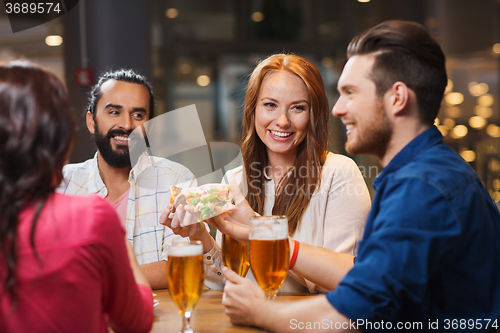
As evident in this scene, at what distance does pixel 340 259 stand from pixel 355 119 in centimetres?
55

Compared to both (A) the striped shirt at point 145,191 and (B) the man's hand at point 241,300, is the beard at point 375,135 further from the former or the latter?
(A) the striped shirt at point 145,191

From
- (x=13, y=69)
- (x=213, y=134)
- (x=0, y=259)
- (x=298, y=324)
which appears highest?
(x=13, y=69)

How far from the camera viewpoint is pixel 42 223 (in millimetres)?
822

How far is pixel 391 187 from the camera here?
1078mm

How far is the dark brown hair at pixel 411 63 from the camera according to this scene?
116cm

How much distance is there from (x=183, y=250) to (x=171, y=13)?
16.6 ft

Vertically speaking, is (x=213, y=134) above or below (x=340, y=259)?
below

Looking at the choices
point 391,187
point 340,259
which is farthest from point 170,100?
point 391,187

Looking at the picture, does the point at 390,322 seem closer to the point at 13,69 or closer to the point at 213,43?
the point at 13,69

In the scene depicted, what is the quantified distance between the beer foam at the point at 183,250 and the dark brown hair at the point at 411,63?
1.96 ft

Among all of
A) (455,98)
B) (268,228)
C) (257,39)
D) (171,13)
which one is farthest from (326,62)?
(268,228)

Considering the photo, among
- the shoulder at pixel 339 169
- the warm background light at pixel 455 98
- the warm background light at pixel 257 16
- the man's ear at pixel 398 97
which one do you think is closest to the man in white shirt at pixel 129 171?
the shoulder at pixel 339 169

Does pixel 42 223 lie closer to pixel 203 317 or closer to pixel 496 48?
pixel 203 317

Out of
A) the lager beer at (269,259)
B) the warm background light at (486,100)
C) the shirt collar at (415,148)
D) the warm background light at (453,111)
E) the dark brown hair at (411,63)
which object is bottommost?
the warm background light at (453,111)
